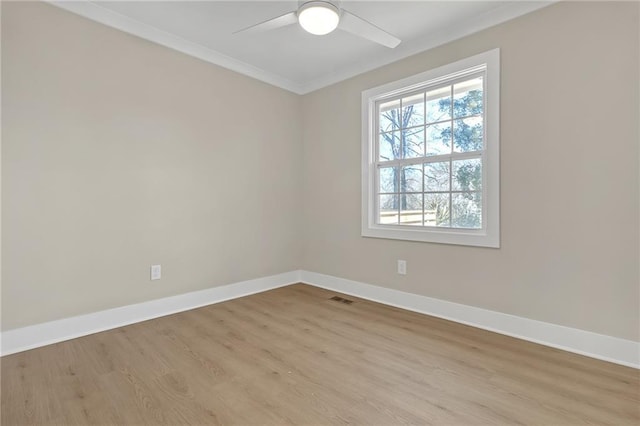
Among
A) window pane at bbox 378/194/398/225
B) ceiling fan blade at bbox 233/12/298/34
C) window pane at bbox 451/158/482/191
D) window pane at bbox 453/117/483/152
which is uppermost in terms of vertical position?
ceiling fan blade at bbox 233/12/298/34

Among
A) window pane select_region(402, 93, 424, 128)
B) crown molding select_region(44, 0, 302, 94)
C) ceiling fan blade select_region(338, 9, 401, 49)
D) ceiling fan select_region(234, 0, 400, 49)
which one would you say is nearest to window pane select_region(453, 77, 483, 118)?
window pane select_region(402, 93, 424, 128)

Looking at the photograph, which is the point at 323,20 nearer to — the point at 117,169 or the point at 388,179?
the point at 388,179

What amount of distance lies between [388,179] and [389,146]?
354mm

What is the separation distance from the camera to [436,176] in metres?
2.92

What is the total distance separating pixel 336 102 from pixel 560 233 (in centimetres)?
258

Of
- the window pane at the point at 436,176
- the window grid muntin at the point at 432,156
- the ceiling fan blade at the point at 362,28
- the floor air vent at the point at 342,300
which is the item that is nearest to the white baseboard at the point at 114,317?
the floor air vent at the point at 342,300

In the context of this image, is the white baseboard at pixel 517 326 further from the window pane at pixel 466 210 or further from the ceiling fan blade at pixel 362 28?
the ceiling fan blade at pixel 362 28

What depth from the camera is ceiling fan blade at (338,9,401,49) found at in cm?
200

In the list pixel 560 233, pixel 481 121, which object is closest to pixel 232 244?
pixel 481 121

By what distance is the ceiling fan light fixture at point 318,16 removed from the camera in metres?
1.93

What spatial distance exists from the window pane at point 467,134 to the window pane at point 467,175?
115 mm

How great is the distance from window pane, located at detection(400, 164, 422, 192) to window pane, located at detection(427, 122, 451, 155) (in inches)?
8.1

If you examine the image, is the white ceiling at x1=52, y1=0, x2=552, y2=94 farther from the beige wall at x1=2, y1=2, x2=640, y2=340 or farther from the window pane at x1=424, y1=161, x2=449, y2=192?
the window pane at x1=424, y1=161, x2=449, y2=192

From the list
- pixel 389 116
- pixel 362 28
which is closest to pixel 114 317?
pixel 362 28
